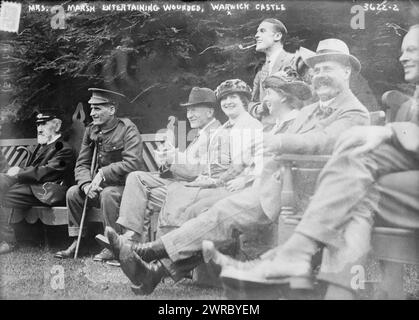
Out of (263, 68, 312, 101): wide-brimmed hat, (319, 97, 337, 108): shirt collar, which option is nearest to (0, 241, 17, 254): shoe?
(263, 68, 312, 101): wide-brimmed hat

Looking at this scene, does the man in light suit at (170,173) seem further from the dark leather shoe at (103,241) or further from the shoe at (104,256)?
the shoe at (104,256)

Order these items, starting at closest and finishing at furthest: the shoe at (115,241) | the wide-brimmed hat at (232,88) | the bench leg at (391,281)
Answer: the bench leg at (391,281), the shoe at (115,241), the wide-brimmed hat at (232,88)

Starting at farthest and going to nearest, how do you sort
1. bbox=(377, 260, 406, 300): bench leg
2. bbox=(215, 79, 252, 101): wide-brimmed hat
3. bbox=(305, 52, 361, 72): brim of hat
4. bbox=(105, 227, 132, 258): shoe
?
bbox=(215, 79, 252, 101): wide-brimmed hat, bbox=(305, 52, 361, 72): brim of hat, bbox=(105, 227, 132, 258): shoe, bbox=(377, 260, 406, 300): bench leg

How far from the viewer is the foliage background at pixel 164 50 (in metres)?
5.51

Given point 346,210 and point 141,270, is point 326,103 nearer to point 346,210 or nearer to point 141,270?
point 346,210

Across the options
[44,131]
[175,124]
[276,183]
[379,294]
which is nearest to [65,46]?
[44,131]

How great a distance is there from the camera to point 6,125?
574 cm

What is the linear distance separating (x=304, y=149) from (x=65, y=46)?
8.53 feet

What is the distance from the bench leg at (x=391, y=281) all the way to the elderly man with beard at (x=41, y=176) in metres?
3.16

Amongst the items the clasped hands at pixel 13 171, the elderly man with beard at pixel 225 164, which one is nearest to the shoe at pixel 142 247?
the elderly man with beard at pixel 225 164

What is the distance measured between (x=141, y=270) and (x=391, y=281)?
91.4 inches

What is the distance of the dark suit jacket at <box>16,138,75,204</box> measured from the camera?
5.64 meters

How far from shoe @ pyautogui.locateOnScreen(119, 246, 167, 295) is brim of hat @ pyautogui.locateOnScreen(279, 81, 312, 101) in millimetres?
2043

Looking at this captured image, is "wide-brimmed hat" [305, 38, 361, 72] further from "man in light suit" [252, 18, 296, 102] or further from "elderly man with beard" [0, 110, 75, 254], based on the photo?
"elderly man with beard" [0, 110, 75, 254]
